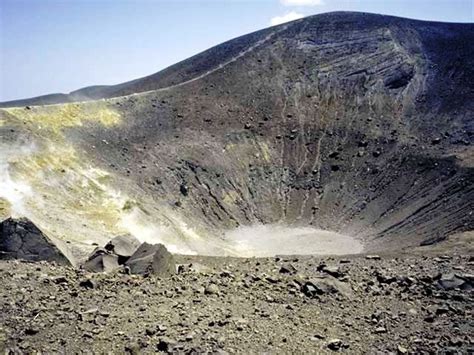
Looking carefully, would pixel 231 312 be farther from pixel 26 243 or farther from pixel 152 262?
pixel 26 243

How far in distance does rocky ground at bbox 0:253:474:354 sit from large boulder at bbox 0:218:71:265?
101cm

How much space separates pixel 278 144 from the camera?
45.3m

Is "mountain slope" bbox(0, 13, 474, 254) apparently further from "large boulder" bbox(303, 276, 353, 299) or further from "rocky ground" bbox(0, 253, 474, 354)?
"large boulder" bbox(303, 276, 353, 299)

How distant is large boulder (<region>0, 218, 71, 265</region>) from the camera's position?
589 inches

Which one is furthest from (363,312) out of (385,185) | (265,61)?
(265,61)

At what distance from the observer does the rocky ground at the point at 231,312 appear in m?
9.81

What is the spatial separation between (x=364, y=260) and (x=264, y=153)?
25.0m

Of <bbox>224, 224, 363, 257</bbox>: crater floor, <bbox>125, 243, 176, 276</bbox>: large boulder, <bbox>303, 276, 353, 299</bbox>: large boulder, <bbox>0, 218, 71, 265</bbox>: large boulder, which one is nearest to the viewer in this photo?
<bbox>303, 276, 353, 299</bbox>: large boulder

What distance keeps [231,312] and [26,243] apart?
7.89m

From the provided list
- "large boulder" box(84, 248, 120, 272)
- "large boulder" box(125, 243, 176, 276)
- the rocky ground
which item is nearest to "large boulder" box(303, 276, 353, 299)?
the rocky ground

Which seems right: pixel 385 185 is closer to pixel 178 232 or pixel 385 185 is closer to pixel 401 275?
pixel 178 232

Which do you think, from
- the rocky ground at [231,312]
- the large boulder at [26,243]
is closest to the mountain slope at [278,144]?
the large boulder at [26,243]

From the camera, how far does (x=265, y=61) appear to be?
53750mm

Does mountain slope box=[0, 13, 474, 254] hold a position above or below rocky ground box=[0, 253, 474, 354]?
above
